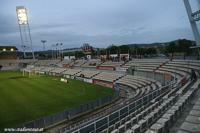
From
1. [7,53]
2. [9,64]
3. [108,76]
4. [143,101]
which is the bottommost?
[9,64]

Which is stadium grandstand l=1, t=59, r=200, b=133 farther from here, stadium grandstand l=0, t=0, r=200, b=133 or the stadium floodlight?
the stadium floodlight

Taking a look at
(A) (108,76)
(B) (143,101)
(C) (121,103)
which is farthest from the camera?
(A) (108,76)

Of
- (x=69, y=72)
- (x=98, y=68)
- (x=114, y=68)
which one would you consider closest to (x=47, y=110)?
(x=114, y=68)

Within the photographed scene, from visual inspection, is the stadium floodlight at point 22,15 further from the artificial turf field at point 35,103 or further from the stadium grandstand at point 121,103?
the artificial turf field at point 35,103

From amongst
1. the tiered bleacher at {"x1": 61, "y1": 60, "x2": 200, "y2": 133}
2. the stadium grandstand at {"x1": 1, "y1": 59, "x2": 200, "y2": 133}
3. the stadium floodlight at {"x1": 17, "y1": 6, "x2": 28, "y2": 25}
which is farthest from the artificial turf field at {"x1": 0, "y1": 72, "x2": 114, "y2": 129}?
the stadium floodlight at {"x1": 17, "y1": 6, "x2": 28, "y2": 25}

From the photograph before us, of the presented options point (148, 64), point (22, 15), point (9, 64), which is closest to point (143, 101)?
point (148, 64)

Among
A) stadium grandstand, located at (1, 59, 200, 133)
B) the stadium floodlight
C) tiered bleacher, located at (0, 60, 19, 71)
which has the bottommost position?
tiered bleacher, located at (0, 60, 19, 71)

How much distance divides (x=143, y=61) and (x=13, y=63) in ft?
282

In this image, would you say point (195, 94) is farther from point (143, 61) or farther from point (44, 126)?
point (143, 61)

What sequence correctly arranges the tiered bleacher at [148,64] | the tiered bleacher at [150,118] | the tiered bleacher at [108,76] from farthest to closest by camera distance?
the tiered bleacher at [108,76] < the tiered bleacher at [148,64] < the tiered bleacher at [150,118]

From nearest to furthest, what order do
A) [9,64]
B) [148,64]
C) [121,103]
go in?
[121,103] < [148,64] < [9,64]

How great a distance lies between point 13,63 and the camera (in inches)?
5017

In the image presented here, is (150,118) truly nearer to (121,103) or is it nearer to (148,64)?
(121,103)

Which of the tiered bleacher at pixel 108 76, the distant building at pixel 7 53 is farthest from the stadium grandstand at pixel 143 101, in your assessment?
the distant building at pixel 7 53
